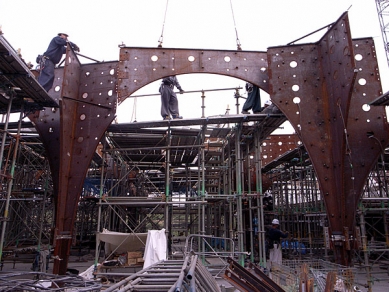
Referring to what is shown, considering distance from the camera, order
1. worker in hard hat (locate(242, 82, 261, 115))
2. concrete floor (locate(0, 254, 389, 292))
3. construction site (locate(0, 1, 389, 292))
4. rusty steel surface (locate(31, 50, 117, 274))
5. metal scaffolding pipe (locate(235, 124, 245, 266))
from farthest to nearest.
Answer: worker in hard hat (locate(242, 82, 261, 115)) < metal scaffolding pipe (locate(235, 124, 245, 266)) < concrete floor (locate(0, 254, 389, 292)) < rusty steel surface (locate(31, 50, 117, 274)) < construction site (locate(0, 1, 389, 292))

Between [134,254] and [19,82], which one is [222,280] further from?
[19,82]

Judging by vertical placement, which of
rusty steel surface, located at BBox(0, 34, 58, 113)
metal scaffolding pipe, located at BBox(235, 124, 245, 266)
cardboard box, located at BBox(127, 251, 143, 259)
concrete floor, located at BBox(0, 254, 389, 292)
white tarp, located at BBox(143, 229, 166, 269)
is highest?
rusty steel surface, located at BBox(0, 34, 58, 113)

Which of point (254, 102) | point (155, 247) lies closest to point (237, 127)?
point (254, 102)

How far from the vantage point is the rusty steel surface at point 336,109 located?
28.3ft

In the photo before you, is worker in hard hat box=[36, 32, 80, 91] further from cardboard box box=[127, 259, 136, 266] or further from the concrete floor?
cardboard box box=[127, 259, 136, 266]

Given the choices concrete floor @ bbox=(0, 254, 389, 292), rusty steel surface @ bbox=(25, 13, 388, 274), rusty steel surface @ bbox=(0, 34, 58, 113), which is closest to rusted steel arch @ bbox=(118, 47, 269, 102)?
rusty steel surface @ bbox=(25, 13, 388, 274)

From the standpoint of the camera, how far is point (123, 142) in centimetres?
1362

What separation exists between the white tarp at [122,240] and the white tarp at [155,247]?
66 cm

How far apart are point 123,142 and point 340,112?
27.3ft

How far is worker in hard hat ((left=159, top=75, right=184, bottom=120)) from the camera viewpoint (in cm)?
1223

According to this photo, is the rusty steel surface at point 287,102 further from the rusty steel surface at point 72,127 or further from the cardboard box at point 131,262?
the cardboard box at point 131,262

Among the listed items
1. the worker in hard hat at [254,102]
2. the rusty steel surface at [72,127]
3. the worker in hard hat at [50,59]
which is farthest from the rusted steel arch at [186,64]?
the worker in hard hat at [50,59]

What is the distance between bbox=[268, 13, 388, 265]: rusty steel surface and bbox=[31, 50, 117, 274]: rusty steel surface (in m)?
5.41

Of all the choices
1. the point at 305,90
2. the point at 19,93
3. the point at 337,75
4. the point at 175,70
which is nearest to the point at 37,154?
the point at 19,93
